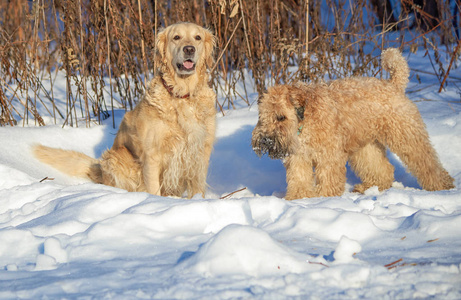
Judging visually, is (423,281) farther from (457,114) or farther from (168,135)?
(457,114)

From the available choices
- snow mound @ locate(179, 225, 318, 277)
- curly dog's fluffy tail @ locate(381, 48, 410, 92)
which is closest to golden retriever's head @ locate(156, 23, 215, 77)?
curly dog's fluffy tail @ locate(381, 48, 410, 92)

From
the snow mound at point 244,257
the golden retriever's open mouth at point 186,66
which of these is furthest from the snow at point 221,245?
the golden retriever's open mouth at point 186,66

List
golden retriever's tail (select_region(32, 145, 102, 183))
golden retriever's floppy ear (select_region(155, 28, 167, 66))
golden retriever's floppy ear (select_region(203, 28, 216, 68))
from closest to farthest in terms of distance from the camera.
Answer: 1. golden retriever's floppy ear (select_region(155, 28, 167, 66))
2. golden retriever's floppy ear (select_region(203, 28, 216, 68))
3. golden retriever's tail (select_region(32, 145, 102, 183))

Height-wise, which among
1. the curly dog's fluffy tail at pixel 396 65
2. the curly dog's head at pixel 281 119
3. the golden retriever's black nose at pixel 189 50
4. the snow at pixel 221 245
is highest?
the golden retriever's black nose at pixel 189 50

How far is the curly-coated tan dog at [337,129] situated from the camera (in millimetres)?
4797

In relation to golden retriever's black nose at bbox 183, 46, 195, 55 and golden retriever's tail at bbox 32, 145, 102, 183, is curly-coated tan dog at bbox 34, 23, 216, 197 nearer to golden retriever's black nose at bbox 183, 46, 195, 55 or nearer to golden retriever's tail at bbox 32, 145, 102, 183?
golden retriever's black nose at bbox 183, 46, 195, 55

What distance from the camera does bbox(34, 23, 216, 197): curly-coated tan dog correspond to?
4.86 metres

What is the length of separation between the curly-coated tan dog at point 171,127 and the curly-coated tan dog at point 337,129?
60 cm

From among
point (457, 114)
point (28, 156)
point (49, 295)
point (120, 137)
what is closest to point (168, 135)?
point (120, 137)

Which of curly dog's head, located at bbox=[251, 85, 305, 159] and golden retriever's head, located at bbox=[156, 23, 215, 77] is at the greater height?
golden retriever's head, located at bbox=[156, 23, 215, 77]

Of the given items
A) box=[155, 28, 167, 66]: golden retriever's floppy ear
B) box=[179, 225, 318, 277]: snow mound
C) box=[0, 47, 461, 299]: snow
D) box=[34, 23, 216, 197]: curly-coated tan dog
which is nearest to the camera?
box=[0, 47, 461, 299]: snow

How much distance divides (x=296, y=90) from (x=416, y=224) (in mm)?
2013

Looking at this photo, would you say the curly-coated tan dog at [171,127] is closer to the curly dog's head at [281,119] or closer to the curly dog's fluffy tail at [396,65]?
the curly dog's head at [281,119]

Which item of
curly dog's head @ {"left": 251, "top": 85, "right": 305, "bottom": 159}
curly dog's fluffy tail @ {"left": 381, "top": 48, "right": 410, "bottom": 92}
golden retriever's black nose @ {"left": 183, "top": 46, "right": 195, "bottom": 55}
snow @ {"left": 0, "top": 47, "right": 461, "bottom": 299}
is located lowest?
snow @ {"left": 0, "top": 47, "right": 461, "bottom": 299}
